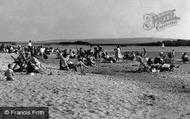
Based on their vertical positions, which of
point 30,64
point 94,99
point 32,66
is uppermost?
point 30,64

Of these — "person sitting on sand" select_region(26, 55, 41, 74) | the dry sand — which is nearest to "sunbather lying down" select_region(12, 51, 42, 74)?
"person sitting on sand" select_region(26, 55, 41, 74)

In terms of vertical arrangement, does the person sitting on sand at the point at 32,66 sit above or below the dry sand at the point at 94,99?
above

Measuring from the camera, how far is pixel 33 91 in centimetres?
1350

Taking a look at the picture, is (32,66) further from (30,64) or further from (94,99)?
(94,99)

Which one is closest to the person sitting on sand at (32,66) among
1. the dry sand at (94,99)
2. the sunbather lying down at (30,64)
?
the sunbather lying down at (30,64)

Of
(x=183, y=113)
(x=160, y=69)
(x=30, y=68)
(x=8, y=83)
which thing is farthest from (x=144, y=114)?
(x=160, y=69)

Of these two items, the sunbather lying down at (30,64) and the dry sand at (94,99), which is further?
the sunbather lying down at (30,64)

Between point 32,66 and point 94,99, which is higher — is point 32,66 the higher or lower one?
the higher one

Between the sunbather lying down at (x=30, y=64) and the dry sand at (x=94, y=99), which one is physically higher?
the sunbather lying down at (x=30, y=64)

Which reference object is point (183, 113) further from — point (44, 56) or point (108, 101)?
point (44, 56)

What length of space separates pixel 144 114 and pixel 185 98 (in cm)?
408

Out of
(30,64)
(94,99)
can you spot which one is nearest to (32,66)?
(30,64)

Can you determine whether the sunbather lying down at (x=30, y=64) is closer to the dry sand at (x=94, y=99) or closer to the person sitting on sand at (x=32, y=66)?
the person sitting on sand at (x=32, y=66)

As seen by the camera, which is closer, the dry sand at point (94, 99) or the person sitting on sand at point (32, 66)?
the dry sand at point (94, 99)
